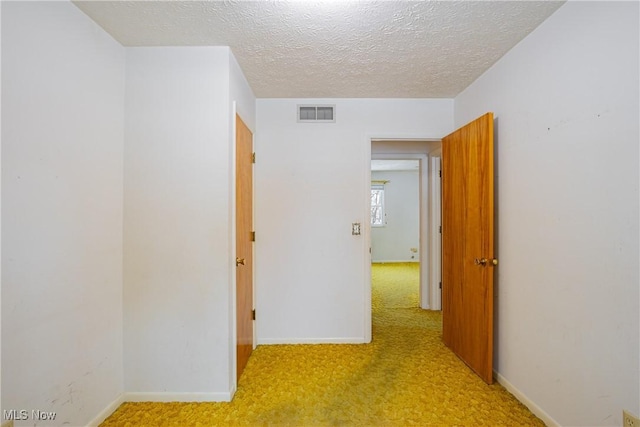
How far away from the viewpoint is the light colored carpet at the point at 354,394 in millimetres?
1695

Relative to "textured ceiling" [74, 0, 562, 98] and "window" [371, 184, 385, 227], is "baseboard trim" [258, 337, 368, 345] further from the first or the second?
"window" [371, 184, 385, 227]

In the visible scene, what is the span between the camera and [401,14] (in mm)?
1553

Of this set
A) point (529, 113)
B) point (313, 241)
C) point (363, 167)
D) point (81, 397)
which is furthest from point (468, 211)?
point (81, 397)

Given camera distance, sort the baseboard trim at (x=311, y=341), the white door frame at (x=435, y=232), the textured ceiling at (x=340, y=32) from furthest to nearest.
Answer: the white door frame at (x=435, y=232), the baseboard trim at (x=311, y=341), the textured ceiling at (x=340, y=32)

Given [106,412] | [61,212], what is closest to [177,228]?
[61,212]

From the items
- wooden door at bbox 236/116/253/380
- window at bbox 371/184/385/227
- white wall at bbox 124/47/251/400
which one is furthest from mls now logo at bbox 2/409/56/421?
window at bbox 371/184/385/227

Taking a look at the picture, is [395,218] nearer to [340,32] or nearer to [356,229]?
[356,229]

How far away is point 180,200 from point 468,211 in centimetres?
219

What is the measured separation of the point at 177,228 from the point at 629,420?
2.58 m

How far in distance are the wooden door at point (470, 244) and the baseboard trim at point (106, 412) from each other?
2564 mm

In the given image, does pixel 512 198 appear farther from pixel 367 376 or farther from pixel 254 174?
pixel 254 174

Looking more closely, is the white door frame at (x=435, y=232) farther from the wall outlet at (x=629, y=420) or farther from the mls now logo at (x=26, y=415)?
the mls now logo at (x=26, y=415)

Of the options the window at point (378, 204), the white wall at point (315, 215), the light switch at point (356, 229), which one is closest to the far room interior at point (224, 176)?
the white wall at point (315, 215)

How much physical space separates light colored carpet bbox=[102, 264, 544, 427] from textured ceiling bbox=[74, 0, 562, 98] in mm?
2384
